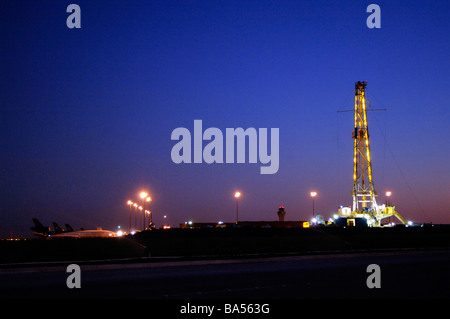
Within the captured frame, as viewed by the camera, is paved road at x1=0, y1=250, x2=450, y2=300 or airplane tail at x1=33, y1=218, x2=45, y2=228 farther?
airplane tail at x1=33, y1=218, x2=45, y2=228

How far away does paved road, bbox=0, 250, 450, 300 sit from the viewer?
51.5ft

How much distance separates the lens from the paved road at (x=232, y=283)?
15.7m

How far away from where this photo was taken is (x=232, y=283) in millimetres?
18797

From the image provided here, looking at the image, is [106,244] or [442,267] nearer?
[442,267]

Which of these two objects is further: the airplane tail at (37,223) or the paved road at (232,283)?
the airplane tail at (37,223)

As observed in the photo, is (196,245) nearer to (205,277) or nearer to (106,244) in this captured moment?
(106,244)

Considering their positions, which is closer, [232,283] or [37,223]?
[232,283]

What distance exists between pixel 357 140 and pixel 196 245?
65999mm

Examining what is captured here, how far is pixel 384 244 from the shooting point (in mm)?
47938
